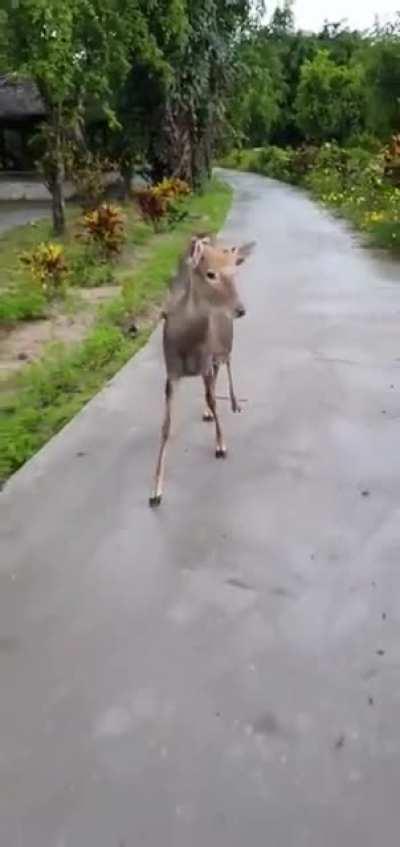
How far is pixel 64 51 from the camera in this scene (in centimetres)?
1494

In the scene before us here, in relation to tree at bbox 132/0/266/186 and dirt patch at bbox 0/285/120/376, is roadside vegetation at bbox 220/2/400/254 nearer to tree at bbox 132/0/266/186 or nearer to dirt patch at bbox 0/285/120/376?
tree at bbox 132/0/266/186

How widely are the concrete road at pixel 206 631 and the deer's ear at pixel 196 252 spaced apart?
3.97 ft

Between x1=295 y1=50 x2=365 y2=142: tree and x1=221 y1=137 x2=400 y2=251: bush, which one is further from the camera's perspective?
x1=295 y1=50 x2=365 y2=142: tree

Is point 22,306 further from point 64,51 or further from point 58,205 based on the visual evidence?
point 58,205

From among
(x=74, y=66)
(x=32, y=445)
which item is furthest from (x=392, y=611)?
(x=74, y=66)

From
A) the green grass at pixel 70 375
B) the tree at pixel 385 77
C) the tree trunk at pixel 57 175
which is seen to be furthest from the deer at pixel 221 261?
the tree at pixel 385 77

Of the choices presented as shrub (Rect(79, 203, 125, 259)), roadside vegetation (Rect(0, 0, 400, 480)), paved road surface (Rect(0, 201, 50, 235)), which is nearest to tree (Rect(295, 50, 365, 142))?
roadside vegetation (Rect(0, 0, 400, 480))

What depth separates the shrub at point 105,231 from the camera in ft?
44.4

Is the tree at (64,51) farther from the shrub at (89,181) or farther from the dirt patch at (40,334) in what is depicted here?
the dirt patch at (40,334)

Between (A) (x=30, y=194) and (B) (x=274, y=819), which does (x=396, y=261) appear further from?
(A) (x=30, y=194)

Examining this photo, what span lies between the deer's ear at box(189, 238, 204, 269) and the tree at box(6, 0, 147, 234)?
1015 centimetres

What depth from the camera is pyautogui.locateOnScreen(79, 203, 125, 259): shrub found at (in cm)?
1355

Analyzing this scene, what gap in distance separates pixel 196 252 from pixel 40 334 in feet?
15.2

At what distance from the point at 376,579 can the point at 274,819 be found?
1.67 m
